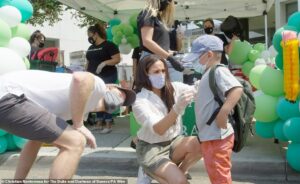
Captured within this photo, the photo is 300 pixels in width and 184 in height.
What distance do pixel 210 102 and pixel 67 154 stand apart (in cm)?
107

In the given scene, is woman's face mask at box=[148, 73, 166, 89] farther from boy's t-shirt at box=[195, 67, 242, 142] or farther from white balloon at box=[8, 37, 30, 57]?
white balloon at box=[8, 37, 30, 57]

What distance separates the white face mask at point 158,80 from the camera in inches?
126

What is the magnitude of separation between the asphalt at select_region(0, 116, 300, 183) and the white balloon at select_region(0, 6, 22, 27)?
1.56 m

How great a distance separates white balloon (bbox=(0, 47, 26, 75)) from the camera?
3.96 m

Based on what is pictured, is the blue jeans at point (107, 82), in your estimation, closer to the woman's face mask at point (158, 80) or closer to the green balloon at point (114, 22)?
the green balloon at point (114, 22)

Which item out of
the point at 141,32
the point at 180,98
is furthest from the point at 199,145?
the point at 141,32

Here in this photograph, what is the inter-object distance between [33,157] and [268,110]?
7.82 ft

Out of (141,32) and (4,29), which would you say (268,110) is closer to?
(141,32)

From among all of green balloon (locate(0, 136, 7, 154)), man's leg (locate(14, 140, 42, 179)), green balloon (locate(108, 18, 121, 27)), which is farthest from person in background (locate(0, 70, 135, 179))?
green balloon (locate(108, 18, 121, 27))

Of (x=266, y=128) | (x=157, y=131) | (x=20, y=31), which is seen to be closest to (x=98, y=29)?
(x=20, y=31)

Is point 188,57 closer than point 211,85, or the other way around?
point 211,85

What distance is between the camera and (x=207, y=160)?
9.75 ft

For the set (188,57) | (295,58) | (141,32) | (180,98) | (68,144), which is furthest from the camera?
(141,32)

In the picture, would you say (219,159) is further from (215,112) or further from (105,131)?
(105,131)
